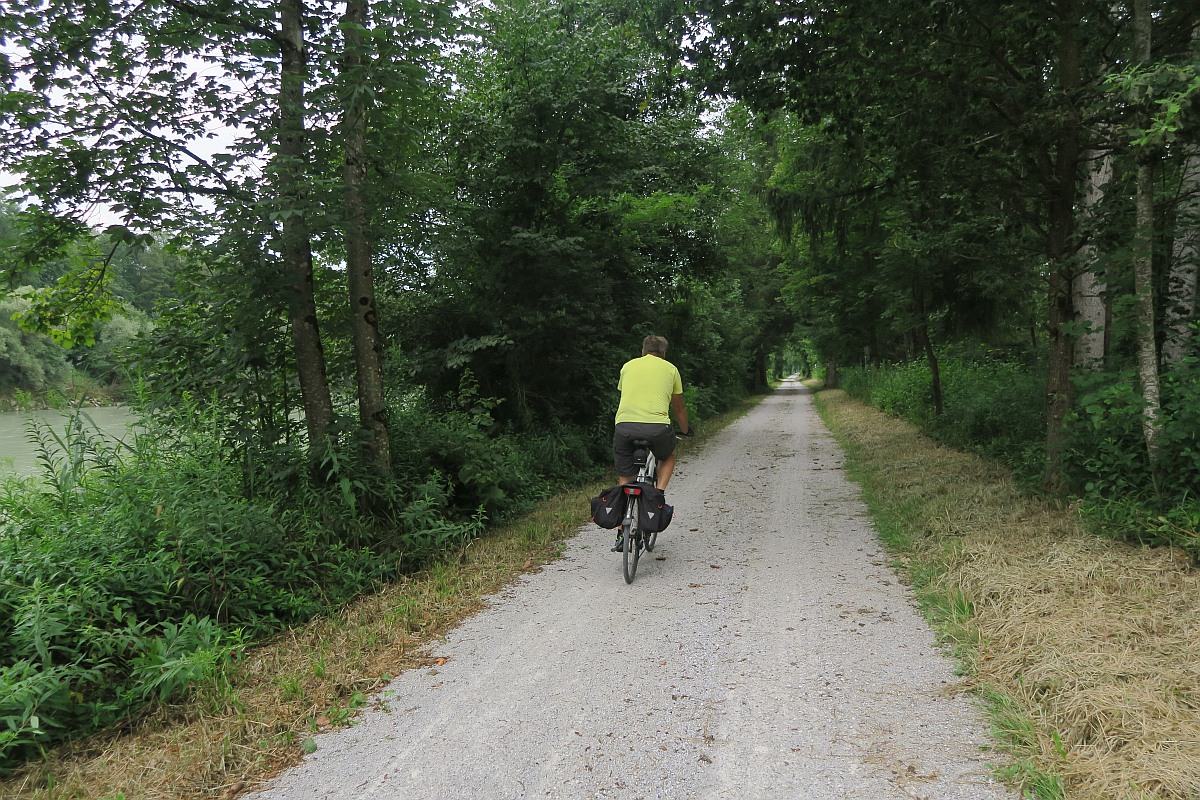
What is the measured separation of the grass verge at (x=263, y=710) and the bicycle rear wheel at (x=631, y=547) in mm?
1027

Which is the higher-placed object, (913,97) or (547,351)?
(913,97)

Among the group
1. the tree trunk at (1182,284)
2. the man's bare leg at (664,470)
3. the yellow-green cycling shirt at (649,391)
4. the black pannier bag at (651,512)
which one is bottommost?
the black pannier bag at (651,512)

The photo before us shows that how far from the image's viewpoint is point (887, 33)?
5992 millimetres

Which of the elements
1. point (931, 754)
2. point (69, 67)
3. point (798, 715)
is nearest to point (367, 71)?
point (69, 67)

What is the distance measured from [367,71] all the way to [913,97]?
5461 mm

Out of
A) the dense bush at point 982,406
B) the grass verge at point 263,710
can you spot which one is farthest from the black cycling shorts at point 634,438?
the dense bush at point 982,406

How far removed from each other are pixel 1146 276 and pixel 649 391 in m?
3.90

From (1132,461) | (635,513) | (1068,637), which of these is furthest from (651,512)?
(1132,461)

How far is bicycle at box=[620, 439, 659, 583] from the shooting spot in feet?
16.2

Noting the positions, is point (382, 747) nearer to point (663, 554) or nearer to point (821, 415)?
point (663, 554)

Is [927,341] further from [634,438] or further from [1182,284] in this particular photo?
[634,438]

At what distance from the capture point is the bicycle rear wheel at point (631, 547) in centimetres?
489

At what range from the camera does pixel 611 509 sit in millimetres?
5141

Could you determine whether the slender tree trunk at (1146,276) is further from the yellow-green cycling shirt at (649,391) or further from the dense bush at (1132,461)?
the yellow-green cycling shirt at (649,391)
